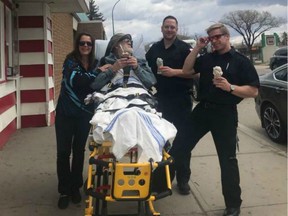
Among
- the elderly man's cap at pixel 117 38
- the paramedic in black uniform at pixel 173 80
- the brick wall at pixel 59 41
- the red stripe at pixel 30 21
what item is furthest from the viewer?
the brick wall at pixel 59 41

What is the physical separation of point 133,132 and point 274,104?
492 centimetres

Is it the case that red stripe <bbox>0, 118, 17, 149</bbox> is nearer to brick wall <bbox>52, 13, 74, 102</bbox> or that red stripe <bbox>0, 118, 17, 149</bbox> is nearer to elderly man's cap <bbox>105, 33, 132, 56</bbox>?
brick wall <bbox>52, 13, 74, 102</bbox>

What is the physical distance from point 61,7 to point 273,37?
166 ft

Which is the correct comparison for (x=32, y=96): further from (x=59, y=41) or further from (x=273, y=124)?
(x=273, y=124)

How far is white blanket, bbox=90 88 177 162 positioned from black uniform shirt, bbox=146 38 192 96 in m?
1.51

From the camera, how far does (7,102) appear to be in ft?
22.9

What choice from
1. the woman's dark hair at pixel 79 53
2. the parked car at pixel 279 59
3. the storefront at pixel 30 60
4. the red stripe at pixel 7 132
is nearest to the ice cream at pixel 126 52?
the woman's dark hair at pixel 79 53

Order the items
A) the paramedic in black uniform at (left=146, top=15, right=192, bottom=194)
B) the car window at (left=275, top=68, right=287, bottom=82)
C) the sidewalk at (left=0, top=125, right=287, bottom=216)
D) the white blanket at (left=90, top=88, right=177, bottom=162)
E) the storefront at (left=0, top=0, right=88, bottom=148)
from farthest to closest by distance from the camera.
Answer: the storefront at (left=0, top=0, right=88, bottom=148) < the car window at (left=275, top=68, right=287, bottom=82) < the paramedic in black uniform at (left=146, top=15, right=192, bottom=194) < the sidewalk at (left=0, top=125, right=287, bottom=216) < the white blanket at (left=90, top=88, right=177, bottom=162)

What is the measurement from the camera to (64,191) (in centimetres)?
420

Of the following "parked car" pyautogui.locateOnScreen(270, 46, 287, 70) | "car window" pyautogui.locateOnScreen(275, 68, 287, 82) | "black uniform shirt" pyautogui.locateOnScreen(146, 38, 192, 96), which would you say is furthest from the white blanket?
"parked car" pyautogui.locateOnScreen(270, 46, 287, 70)

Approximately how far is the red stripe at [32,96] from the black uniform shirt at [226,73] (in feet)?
16.0

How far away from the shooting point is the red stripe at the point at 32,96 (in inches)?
314

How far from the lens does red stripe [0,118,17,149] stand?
258 inches

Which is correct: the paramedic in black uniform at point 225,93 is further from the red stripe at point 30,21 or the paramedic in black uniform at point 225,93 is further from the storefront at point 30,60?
the red stripe at point 30,21
